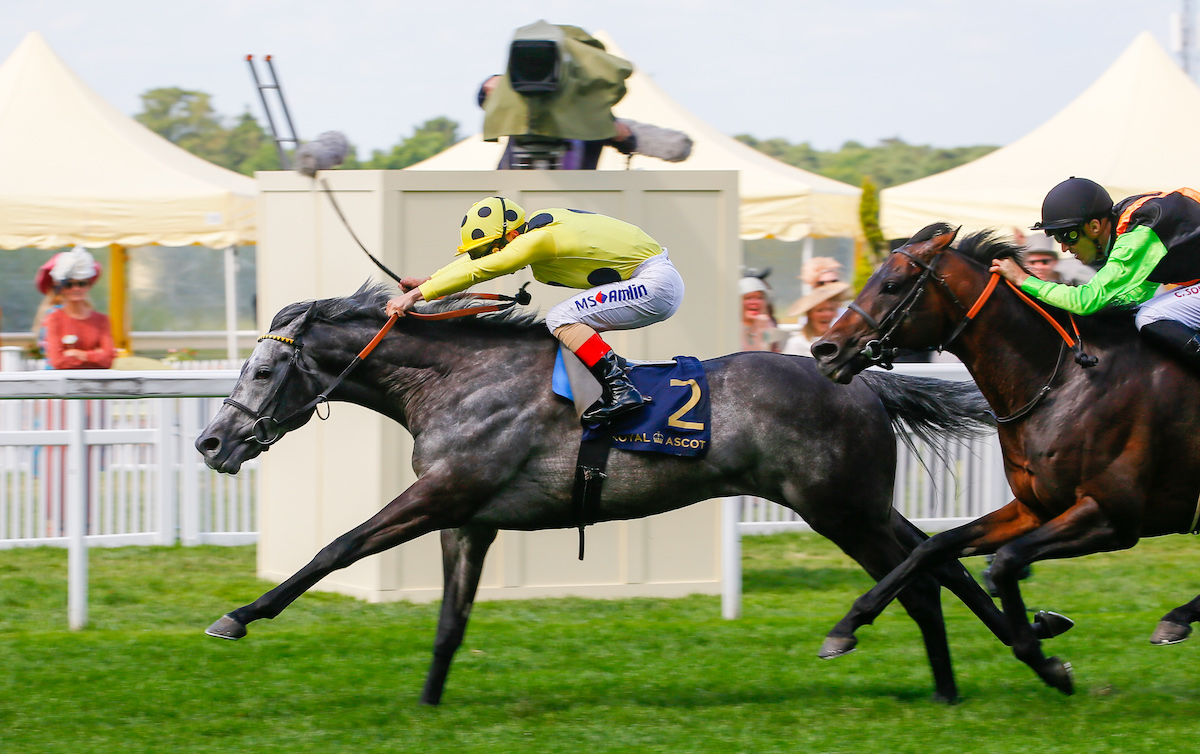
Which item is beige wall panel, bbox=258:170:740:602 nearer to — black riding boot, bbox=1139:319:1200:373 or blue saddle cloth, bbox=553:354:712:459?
blue saddle cloth, bbox=553:354:712:459

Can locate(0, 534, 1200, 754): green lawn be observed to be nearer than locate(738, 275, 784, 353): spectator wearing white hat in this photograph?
Yes

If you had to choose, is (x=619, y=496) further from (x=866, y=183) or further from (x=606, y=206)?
(x=866, y=183)

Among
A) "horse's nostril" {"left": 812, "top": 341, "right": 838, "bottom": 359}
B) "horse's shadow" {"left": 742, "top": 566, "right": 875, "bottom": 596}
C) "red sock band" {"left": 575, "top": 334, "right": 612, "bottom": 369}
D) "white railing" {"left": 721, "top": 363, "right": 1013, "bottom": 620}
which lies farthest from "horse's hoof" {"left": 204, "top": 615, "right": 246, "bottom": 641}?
"white railing" {"left": 721, "top": 363, "right": 1013, "bottom": 620}

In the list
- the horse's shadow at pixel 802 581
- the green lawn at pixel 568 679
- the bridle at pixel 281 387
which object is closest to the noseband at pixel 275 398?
the bridle at pixel 281 387

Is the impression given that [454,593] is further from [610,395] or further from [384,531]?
[610,395]

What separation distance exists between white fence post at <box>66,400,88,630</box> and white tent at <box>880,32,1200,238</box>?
9.44 m

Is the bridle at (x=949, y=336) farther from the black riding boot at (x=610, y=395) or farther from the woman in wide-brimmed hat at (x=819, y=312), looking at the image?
the woman in wide-brimmed hat at (x=819, y=312)

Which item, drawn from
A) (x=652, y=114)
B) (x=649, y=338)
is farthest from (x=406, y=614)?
(x=652, y=114)

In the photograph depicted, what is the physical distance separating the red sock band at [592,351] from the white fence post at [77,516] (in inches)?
101

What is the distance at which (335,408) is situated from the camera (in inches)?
272

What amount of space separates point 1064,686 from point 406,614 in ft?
10.4

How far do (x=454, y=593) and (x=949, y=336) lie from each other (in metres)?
1.99

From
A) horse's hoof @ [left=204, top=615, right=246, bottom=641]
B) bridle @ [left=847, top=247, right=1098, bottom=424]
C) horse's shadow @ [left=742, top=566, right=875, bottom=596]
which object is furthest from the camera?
horse's shadow @ [left=742, top=566, right=875, bottom=596]

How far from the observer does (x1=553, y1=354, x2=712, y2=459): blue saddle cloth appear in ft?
15.5
